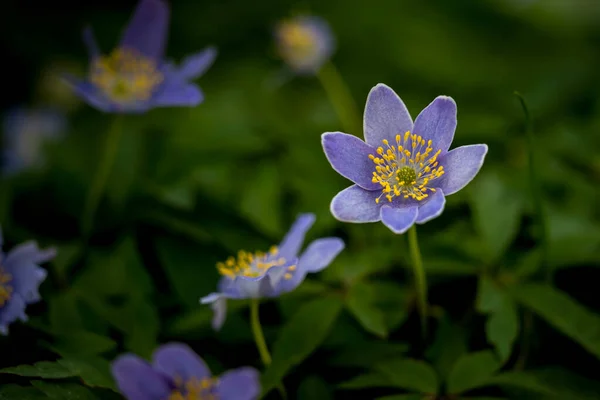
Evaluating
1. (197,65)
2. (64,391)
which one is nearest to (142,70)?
(197,65)

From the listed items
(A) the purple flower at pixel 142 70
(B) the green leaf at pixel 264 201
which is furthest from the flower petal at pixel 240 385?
(A) the purple flower at pixel 142 70

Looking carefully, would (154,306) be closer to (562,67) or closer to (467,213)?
(467,213)

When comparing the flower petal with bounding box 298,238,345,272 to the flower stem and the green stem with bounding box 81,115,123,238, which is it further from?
the green stem with bounding box 81,115,123,238

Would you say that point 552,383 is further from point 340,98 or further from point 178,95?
point 340,98

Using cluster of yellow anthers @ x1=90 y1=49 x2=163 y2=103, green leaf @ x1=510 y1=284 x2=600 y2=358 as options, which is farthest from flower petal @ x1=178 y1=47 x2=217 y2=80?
green leaf @ x1=510 y1=284 x2=600 y2=358

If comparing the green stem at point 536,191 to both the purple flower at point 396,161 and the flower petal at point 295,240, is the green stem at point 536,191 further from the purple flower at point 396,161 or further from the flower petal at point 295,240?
the flower petal at point 295,240
